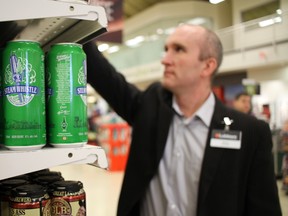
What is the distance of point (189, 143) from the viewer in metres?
1.92

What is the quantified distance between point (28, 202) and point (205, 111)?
1.26 metres

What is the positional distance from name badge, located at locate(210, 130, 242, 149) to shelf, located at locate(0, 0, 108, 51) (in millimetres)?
946

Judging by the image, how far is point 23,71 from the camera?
0.94 m

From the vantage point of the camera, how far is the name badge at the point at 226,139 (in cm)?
182

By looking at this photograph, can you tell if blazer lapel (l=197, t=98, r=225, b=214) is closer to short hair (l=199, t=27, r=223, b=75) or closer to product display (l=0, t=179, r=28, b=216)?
short hair (l=199, t=27, r=223, b=75)

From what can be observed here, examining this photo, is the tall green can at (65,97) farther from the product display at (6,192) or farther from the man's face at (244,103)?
the man's face at (244,103)

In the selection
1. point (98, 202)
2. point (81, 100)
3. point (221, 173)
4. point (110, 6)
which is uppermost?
point (110, 6)

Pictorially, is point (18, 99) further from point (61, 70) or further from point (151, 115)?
point (151, 115)

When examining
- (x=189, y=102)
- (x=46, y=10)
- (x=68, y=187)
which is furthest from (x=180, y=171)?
(x=46, y=10)

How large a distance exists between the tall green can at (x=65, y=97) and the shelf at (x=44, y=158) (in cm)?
3

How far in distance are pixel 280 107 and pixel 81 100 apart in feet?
9.73

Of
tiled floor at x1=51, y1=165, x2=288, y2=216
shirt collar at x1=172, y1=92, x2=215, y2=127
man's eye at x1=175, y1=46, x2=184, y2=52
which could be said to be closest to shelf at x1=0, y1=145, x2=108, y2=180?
shirt collar at x1=172, y1=92, x2=215, y2=127

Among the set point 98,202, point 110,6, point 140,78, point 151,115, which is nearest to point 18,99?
point 151,115

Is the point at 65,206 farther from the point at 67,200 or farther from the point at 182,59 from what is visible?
the point at 182,59
